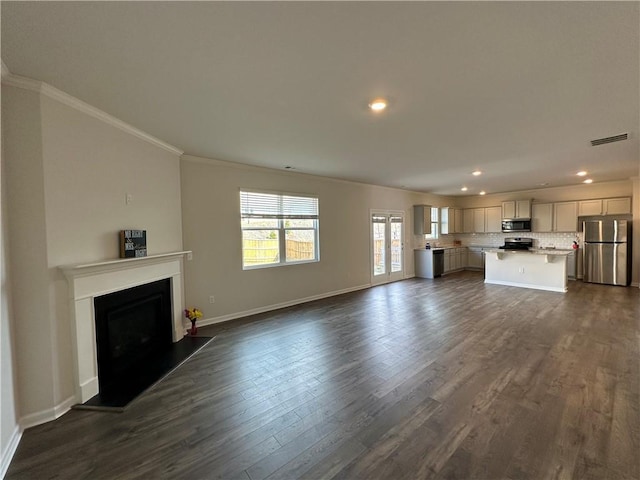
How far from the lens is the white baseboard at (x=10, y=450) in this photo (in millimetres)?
1719

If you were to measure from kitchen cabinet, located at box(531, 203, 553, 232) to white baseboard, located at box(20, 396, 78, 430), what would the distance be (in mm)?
10376

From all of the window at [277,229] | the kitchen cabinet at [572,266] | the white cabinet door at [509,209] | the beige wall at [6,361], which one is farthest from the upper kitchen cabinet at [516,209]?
the beige wall at [6,361]

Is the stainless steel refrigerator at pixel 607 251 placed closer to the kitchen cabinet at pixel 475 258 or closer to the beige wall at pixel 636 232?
the beige wall at pixel 636 232

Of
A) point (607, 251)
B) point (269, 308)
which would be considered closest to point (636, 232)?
point (607, 251)

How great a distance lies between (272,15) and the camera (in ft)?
4.71

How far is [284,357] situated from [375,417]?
1.36 m

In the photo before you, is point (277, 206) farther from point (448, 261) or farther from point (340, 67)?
point (448, 261)

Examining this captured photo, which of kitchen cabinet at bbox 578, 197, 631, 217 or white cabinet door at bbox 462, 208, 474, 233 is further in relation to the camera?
white cabinet door at bbox 462, 208, 474, 233

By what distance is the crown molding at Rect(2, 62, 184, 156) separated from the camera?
6.54 feet

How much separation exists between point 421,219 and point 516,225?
2.93 meters

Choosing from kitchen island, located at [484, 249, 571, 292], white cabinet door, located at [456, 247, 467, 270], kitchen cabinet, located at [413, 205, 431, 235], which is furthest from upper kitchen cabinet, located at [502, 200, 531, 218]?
kitchen cabinet, located at [413, 205, 431, 235]

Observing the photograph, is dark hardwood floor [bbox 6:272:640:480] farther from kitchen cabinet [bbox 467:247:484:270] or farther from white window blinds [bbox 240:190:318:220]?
kitchen cabinet [bbox 467:247:484:270]

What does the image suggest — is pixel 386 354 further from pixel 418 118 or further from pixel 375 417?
pixel 418 118

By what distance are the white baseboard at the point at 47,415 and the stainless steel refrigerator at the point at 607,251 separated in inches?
401
